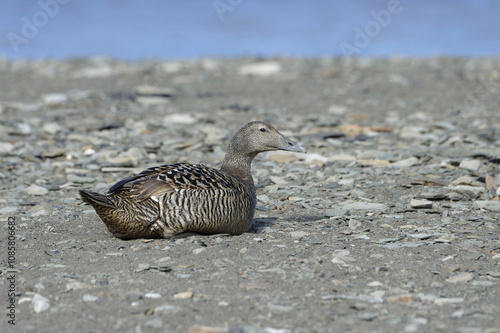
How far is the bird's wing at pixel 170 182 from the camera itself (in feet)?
20.0

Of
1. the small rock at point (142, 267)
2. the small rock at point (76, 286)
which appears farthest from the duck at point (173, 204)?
the small rock at point (76, 286)

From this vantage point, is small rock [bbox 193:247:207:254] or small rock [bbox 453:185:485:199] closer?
small rock [bbox 193:247:207:254]

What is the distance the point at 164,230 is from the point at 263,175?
3.02 meters

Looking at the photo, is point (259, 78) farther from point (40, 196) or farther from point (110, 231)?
point (110, 231)

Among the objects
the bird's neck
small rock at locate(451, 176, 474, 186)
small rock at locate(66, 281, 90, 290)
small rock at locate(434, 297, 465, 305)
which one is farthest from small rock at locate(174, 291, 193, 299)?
small rock at locate(451, 176, 474, 186)

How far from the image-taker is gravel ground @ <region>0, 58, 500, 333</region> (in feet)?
15.4

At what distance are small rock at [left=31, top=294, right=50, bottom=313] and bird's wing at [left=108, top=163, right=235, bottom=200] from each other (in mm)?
1389

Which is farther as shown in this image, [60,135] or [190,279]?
[60,135]

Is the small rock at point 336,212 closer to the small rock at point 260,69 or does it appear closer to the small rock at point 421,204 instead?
the small rock at point 421,204

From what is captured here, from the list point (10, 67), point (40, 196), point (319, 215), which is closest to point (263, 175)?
point (319, 215)

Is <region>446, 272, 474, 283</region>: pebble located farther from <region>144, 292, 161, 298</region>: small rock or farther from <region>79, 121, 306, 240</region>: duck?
<region>144, 292, 161, 298</region>: small rock

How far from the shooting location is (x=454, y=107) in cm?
1432

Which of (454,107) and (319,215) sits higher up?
(454,107)

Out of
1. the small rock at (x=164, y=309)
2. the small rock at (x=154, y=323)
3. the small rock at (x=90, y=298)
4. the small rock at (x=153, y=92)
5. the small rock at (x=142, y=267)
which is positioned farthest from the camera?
the small rock at (x=153, y=92)
